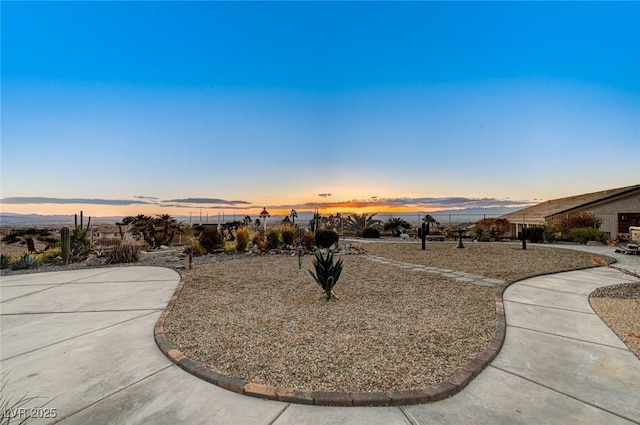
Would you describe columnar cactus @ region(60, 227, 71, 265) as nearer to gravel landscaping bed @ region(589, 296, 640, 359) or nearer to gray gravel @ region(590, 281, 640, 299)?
gravel landscaping bed @ region(589, 296, 640, 359)

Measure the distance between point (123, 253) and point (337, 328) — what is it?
8437 millimetres

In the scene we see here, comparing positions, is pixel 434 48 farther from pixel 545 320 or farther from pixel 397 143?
pixel 545 320

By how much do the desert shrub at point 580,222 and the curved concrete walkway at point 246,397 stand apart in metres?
13.4

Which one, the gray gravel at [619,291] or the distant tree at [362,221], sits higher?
the distant tree at [362,221]

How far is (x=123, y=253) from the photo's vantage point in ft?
29.6

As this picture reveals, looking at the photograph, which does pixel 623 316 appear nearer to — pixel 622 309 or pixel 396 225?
pixel 622 309

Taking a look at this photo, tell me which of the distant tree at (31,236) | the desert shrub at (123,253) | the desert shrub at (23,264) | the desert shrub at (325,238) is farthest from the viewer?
the distant tree at (31,236)

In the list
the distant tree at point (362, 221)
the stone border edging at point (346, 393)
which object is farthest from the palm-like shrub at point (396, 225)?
the stone border edging at point (346, 393)

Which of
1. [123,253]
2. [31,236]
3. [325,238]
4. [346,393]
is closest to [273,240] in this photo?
[325,238]

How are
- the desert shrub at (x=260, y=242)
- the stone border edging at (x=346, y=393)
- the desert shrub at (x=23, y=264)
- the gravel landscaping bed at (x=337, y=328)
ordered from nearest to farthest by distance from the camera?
the stone border edging at (x=346, y=393) → the gravel landscaping bed at (x=337, y=328) → the desert shrub at (x=23, y=264) → the desert shrub at (x=260, y=242)

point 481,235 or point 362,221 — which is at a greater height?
point 362,221

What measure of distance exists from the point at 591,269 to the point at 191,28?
42.4 feet

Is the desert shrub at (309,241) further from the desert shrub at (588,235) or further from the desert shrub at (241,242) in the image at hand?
the desert shrub at (588,235)

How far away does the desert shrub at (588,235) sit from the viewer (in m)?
12.6
